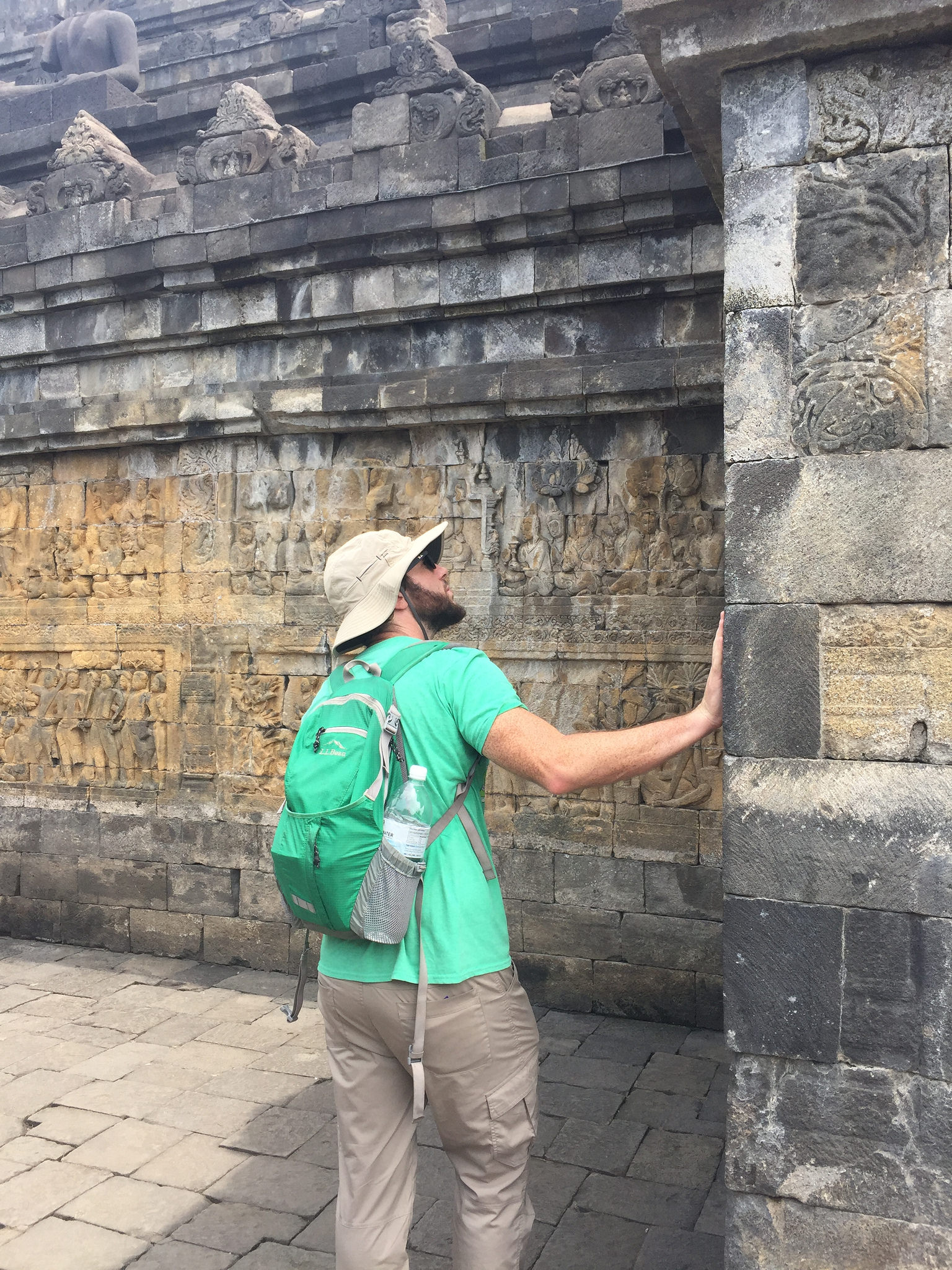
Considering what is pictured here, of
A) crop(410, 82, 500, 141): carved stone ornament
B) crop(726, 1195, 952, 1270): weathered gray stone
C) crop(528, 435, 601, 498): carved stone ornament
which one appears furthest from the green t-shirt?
crop(410, 82, 500, 141): carved stone ornament

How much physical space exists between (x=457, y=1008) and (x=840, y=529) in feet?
4.94

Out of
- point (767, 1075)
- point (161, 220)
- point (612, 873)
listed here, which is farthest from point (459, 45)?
point (767, 1075)

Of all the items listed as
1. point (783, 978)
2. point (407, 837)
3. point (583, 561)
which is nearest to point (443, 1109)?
point (407, 837)

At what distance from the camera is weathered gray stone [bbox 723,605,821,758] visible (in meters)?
2.59

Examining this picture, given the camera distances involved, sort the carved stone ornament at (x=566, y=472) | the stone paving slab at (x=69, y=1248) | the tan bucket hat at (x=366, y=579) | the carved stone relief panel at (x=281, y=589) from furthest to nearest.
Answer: the carved stone ornament at (x=566, y=472) → the carved stone relief panel at (x=281, y=589) → the stone paving slab at (x=69, y=1248) → the tan bucket hat at (x=366, y=579)

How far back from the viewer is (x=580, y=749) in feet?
8.27

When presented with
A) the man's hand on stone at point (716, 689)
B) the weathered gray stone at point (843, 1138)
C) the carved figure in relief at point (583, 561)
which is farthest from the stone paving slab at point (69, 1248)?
the carved figure in relief at point (583, 561)

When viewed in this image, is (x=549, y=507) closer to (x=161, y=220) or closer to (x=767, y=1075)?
(x=161, y=220)

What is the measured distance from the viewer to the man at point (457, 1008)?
2529 millimetres

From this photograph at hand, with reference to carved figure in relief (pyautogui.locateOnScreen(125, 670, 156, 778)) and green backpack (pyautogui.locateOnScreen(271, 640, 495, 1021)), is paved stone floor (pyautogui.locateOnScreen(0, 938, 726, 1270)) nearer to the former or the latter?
carved figure in relief (pyautogui.locateOnScreen(125, 670, 156, 778))

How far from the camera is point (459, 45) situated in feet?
27.3

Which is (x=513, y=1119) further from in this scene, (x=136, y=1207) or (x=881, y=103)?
(x=881, y=103)

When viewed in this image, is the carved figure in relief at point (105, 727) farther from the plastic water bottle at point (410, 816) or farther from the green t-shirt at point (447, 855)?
the plastic water bottle at point (410, 816)

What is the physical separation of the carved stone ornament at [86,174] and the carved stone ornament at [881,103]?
561 cm
